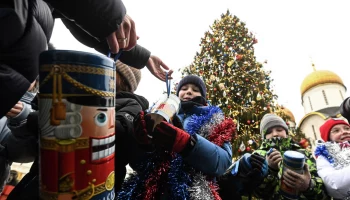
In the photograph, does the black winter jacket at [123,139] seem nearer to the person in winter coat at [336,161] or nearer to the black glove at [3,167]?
the black glove at [3,167]

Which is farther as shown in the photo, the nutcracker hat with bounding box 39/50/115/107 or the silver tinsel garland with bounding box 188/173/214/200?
the silver tinsel garland with bounding box 188/173/214/200

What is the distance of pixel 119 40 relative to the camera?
705 mm

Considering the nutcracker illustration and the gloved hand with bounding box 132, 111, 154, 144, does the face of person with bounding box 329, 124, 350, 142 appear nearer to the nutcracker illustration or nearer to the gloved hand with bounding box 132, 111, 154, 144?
the gloved hand with bounding box 132, 111, 154, 144

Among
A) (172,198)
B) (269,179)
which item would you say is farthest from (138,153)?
(269,179)

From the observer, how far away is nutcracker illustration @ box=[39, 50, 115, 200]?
476 millimetres

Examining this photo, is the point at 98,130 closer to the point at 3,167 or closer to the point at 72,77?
the point at 72,77

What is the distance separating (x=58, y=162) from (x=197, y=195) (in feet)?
2.27

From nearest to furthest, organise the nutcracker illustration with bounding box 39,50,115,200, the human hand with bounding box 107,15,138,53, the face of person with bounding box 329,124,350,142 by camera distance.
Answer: the nutcracker illustration with bounding box 39,50,115,200, the human hand with bounding box 107,15,138,53, the face of person with bounding box 329,124,350,142

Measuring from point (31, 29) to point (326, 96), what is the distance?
22949mm

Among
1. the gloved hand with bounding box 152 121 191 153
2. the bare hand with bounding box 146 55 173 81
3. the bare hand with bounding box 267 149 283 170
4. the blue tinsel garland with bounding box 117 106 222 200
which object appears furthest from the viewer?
the bare hand with bounding box 267 149 283 170

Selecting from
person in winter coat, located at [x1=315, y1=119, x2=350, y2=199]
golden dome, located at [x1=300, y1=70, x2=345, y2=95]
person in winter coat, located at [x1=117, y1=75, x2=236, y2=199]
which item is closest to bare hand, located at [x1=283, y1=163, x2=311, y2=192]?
person in winter coat, located at [x1=315, y1=119, x2=350, y2=199]

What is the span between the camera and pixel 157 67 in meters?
1.17

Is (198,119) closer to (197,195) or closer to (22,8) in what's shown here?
(197,195)

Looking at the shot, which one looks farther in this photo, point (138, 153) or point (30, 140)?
point (30, 140)
